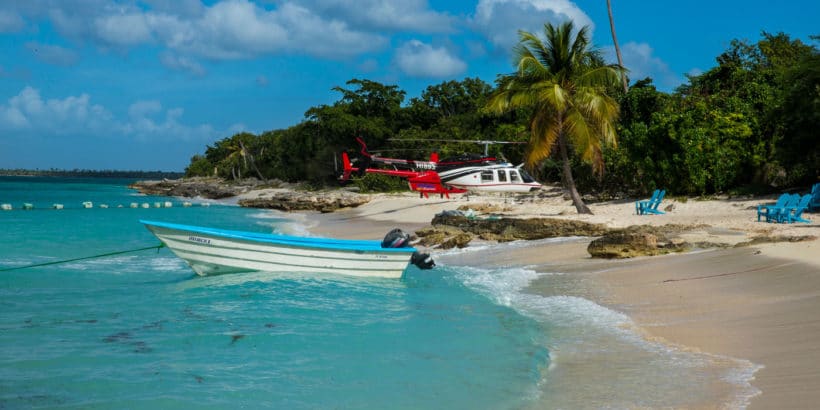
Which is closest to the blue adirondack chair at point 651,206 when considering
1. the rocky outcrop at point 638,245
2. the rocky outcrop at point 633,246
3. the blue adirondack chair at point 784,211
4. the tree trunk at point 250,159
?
the blue adirondack chair at point 784,211

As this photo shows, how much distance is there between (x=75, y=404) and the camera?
613cm

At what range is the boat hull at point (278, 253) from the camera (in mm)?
12836

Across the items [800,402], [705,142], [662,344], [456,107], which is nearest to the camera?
[800,402]

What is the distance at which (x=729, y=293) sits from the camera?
8.88 metres

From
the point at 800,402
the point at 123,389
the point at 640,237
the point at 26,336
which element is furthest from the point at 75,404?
the point at 640,237

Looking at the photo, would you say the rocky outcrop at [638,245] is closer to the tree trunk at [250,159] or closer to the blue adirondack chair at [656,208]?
the blue adirondack chair at [656,208]

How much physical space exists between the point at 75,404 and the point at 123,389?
0.48 meters

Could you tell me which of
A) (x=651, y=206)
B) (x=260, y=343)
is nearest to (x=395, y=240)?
(x=260, y=343)

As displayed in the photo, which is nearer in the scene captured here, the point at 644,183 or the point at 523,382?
the point at 523,382

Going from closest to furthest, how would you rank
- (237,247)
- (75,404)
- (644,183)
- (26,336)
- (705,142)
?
(75,404), (26,336), (237,247), (705,142), (644,183)

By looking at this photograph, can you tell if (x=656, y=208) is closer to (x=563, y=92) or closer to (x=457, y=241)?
(x=563, y=92)

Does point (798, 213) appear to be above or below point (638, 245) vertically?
above

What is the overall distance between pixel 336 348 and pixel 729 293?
5213mm

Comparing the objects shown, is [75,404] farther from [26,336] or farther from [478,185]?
[478,185]
